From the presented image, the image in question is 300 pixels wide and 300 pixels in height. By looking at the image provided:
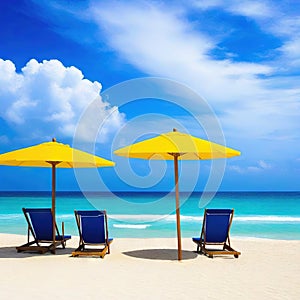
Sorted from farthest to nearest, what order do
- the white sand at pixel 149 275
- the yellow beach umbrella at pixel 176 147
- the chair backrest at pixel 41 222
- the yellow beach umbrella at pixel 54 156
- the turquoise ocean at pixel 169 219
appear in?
the turquoise ocean at pixel 169 219 → the chair backrest at pixel 41 222 → the yellow beach umbrella at pixel 54 156 → the yellow beach umbrella at pixel 176 147 → the white sand at pixel 149 275

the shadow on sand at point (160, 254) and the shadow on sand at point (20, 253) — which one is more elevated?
the shadow on sand at point (20, 253)

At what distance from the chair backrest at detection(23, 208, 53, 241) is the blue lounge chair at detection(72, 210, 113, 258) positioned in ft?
1.80

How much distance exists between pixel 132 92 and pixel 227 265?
359 centimetres

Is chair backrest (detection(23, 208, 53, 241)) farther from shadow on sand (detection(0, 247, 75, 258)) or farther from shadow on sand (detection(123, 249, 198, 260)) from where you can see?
shadow on sand (detection(123, 249, 198, 260))

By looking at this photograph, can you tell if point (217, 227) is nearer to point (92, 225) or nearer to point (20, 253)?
point (92, 225)

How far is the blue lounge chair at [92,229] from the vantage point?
6730 millimetres

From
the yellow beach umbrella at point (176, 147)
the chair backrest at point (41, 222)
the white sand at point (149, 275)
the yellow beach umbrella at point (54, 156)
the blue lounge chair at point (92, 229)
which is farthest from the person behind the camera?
the chair backrest at point (41, 222)

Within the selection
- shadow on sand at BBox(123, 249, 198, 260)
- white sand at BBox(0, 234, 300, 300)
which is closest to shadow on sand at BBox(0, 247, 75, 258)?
white sand at BBox(0, 234, 300, 300)

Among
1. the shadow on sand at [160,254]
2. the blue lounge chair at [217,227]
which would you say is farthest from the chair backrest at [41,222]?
the blue lounge chair at [217,227]

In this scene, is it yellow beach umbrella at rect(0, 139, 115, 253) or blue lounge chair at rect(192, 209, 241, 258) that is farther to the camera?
blue lounge chair at rect(192, 209, 241, 258)

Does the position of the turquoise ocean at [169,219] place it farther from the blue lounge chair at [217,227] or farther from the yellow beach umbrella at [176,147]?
the yellow beach umbrella at [176,147]

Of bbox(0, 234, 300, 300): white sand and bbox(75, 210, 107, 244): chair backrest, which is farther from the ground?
bbox(75, 210, 107, 244): chair backrest

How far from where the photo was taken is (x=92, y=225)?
6812 millimetres

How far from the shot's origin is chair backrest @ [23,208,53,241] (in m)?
6.98
